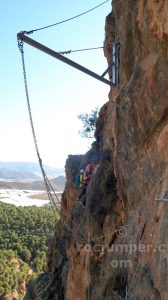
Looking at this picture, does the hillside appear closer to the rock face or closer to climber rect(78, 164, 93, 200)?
climber rect(78, 164, 93, 200)

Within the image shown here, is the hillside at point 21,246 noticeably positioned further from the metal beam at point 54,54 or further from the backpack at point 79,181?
the metal beam at point 54,54

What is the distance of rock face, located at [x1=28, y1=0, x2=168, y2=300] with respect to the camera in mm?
8148

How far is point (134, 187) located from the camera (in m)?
10.8

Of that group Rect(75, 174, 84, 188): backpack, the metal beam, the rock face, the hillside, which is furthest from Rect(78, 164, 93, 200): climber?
the hillside

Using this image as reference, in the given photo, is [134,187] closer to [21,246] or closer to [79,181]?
[79,181]

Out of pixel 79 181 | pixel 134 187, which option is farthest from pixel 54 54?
pixel 79 181

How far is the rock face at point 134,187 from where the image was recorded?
8.15 meters

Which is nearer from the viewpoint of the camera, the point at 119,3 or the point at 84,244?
the point at 119,3

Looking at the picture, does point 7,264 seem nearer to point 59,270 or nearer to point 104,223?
point 59,270

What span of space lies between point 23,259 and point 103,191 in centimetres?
6207

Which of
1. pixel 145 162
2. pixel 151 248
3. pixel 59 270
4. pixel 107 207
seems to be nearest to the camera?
pixel 151 248

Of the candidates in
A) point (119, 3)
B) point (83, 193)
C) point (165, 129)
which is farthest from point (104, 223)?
point (119, 3)

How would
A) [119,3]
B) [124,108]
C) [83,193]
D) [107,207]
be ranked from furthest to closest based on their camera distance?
[83,193], [107,207], [119,3], [124,108]

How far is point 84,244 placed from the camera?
50.6 feet
